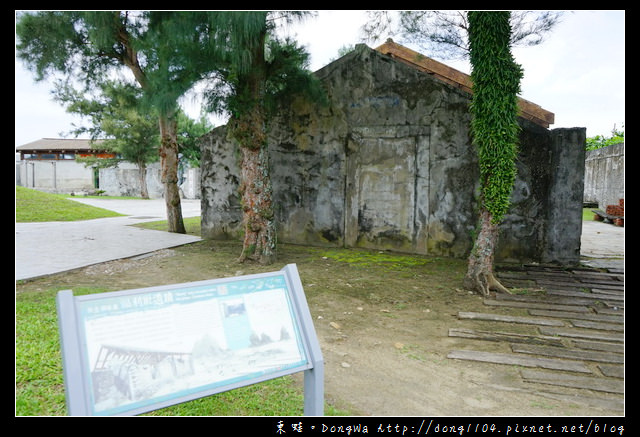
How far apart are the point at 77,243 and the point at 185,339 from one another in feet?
25.9

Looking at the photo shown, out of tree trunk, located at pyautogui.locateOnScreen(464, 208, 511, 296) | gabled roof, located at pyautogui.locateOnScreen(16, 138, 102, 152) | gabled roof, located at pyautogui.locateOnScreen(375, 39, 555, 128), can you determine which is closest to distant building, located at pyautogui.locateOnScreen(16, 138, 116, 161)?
gabled roof, located at pyautogui.locateOnScreen(16, 138, 102, 152)

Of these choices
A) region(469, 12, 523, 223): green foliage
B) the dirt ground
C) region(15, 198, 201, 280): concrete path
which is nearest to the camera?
the dirt ground

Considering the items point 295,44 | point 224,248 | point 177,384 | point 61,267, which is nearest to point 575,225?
point 295,44

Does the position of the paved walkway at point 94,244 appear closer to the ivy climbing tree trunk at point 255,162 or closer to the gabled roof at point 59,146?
the ivy climbing tree trunk at point 255,162

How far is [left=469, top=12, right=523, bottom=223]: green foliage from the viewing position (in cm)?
533

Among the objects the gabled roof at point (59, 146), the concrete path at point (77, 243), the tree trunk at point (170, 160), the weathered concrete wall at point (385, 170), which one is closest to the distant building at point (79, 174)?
the gabled roof at point (59, 146)

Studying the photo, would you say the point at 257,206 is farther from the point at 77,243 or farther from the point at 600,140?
the point at 600,140

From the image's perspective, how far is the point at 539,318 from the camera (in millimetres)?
4766

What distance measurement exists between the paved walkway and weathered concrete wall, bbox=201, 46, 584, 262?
4.70 ft

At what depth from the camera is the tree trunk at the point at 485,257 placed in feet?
18.6

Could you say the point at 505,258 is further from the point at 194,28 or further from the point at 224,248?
the point at 194,28

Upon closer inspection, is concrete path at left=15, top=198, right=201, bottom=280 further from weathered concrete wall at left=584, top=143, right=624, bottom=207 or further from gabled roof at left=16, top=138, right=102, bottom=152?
gabled roof at left=16, top=138, right=102, bottom=152

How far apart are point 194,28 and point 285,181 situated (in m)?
4.13

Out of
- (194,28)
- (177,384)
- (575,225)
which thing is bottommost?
(177,384)
